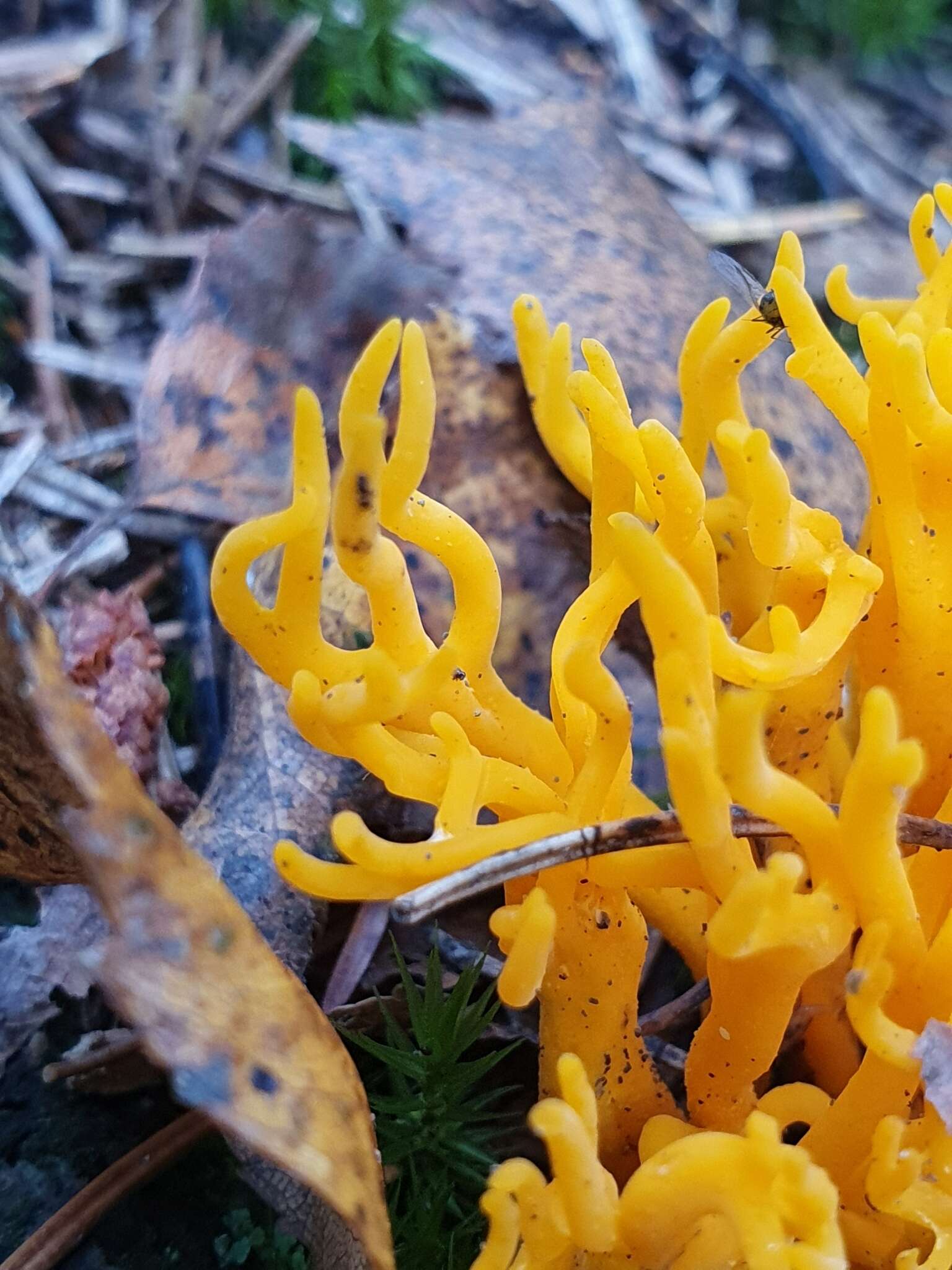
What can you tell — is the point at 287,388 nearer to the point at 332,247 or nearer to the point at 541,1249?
the point at 332,247

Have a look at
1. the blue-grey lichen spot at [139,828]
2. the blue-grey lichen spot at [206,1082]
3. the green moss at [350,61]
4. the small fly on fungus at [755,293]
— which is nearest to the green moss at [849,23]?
the green moss at [350,61]

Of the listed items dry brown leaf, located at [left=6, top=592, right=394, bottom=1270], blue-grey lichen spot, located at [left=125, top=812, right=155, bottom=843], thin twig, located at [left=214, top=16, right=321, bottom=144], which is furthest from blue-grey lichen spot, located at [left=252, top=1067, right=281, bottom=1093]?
thin twig, located at [left=214, top=16, right=321, bottom=144]

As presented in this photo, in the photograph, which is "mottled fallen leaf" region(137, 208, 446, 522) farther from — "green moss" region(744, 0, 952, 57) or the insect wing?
"green moss" region(744, 0, 952, 57)

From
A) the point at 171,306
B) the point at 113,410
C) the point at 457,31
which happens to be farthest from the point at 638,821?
the point at 457,31

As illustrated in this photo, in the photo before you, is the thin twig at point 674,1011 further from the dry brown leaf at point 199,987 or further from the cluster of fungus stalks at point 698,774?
the dry brown leaf at point 199,987

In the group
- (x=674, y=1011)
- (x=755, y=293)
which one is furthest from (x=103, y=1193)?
(x=755, y=293)

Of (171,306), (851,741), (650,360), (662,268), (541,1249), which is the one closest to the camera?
(541,1249)

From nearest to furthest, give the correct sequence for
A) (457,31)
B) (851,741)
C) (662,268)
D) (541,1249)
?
(541,1249), (851,741), (662,268), (457,31)
